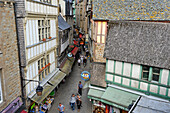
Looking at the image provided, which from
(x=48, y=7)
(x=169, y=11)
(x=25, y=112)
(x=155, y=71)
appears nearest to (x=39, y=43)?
(x=48, y=7)

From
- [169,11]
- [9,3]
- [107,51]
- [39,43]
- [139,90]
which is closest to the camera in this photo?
[9,3]

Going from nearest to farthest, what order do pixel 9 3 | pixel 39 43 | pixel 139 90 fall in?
pixel 9 3, pixel 139 90, pixel 39 43

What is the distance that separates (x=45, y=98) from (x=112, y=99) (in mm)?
5207

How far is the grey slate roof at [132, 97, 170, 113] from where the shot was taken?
7.77 meters

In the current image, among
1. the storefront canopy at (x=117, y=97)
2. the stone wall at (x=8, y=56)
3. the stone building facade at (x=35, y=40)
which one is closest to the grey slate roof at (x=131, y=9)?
the stone building facade at (x=35, y=40)

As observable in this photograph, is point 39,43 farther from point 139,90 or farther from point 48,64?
point 139,90

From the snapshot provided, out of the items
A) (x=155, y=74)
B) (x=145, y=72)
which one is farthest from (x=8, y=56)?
(x=155, y=74)

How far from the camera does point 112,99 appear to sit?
9367mm

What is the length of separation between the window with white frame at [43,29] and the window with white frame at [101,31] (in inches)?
152

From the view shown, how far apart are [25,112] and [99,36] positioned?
7.81 metres

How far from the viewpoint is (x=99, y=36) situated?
45.5 feet

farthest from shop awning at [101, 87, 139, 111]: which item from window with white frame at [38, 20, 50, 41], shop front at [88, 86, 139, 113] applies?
window with white frame at [38, 20, 50, 41]

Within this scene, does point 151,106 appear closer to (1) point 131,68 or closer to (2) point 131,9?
(1) point 131,68

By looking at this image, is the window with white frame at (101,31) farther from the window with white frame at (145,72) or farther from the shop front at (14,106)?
the shop front at (14,106)
